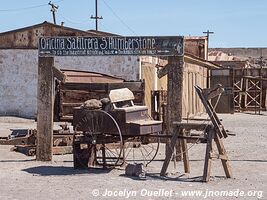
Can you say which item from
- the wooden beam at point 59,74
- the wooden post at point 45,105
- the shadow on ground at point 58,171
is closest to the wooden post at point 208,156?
the shadow on ground at point 58,171

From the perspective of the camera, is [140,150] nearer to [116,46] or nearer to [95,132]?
[116,46]

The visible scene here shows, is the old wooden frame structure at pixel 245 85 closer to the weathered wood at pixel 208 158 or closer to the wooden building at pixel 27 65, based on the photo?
the wooden building at pixel 27 65

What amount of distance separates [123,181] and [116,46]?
4.03 m

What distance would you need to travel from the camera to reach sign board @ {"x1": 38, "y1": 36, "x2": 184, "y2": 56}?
1373cm

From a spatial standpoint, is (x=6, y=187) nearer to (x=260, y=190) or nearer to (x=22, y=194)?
(x=22, y=194)

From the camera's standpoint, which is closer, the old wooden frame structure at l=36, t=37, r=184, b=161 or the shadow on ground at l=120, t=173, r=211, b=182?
the shadow on ground at l=120, t=173, r=211, b=182

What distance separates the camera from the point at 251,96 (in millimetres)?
38281

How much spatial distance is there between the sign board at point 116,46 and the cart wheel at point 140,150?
6.54 ft

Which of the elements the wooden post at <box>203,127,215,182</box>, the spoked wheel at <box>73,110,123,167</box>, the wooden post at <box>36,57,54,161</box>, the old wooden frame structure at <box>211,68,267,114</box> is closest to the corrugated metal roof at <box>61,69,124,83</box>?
the wooden post at <box>36,57,54,161</box>

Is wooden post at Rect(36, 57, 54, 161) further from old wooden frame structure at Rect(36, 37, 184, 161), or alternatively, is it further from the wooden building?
the wooden building

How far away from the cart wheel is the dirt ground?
1.00 feet

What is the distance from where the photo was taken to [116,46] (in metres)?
13.8

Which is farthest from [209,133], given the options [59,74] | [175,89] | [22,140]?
[22,140]

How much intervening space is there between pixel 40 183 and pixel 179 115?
4212 millimetres
